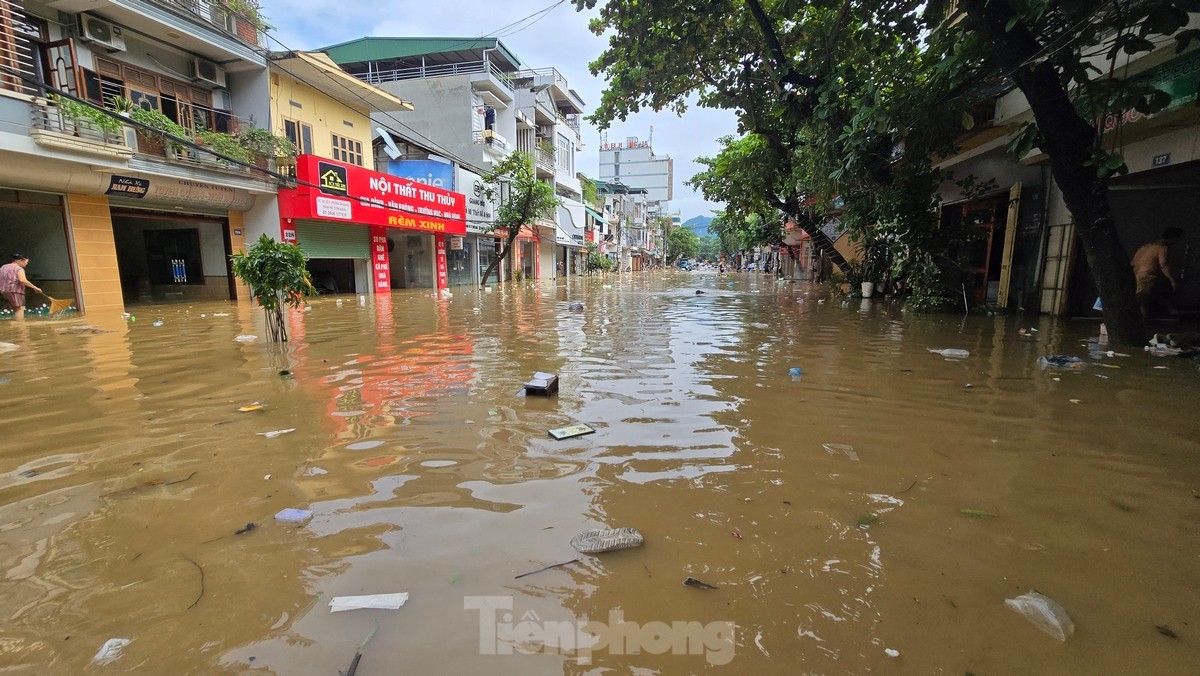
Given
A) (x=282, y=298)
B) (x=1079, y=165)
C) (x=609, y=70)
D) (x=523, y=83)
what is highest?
(x=523, y=83)

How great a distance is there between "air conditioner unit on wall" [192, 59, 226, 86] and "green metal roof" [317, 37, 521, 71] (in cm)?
1183

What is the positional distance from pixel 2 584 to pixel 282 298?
17.6 ft

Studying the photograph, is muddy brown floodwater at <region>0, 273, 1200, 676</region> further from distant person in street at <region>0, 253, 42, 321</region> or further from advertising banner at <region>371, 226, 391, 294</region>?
advertising banner at <region>371, 226, 391, 294</region>

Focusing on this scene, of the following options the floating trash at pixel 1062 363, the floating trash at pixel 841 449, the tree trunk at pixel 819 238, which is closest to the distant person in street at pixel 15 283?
the floating trash at pixel 841 449

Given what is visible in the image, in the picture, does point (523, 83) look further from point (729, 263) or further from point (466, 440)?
point (729, 263)

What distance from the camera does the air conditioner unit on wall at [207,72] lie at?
13484 millimetres

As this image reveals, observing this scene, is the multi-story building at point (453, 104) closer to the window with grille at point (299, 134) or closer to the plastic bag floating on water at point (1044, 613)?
the window with grille at point (299, 134)

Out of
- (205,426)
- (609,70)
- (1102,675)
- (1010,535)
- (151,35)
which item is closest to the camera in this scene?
(1102,675)

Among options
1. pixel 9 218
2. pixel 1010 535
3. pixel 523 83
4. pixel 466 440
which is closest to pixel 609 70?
pixel 466 440

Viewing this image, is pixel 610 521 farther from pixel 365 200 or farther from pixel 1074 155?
pixel 365 200

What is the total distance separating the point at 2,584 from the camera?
1.85m

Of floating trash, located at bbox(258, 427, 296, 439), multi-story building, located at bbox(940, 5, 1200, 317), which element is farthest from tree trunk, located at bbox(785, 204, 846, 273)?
floating trash, located at bbox(258, 427, 296, 439)

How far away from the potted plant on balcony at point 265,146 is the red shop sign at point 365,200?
1.50ft

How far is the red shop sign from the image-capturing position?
15086mm
